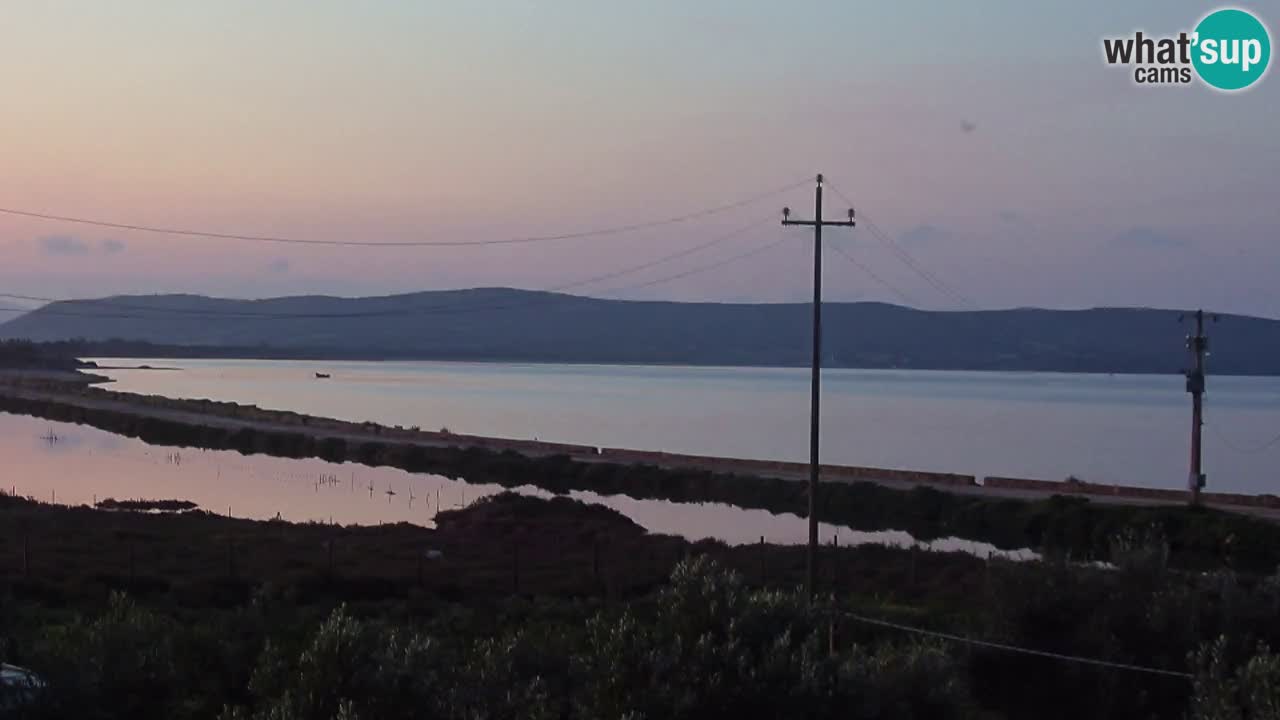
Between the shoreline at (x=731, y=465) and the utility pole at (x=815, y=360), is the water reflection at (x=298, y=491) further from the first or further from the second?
the utility pole at (x=815, y=360)

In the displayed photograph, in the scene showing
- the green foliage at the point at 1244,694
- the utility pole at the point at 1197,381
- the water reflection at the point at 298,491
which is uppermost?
the utility pole at the point at 1197,381

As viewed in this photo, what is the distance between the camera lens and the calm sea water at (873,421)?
70500 millimetres

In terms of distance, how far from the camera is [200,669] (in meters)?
9.26

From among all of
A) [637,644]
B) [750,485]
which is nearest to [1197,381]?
[750,485]

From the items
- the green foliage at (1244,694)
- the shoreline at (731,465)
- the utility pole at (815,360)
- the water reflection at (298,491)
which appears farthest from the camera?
the shoreline at (731,465)

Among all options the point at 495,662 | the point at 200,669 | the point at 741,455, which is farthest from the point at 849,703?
the point at 741,455

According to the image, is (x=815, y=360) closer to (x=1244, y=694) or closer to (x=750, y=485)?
(x=1244, y=694)

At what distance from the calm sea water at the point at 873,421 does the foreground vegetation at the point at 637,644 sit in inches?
1767

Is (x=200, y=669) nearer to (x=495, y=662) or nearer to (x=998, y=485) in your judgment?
(x=495, y=662)

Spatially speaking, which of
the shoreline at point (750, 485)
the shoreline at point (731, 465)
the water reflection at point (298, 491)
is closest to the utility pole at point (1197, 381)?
the shoreline at point (750, 485)

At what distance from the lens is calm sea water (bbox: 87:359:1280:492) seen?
231 feet

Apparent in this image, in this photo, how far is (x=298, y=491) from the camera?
47.8m

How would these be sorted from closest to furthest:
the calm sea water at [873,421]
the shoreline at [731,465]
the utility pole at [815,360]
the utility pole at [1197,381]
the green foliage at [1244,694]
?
the green foliage at [1244,694]
the utility pole at [815,360]
the utility pole at [1197,381]
the shoreline at [731,465]
the calm sea water at [873,421]

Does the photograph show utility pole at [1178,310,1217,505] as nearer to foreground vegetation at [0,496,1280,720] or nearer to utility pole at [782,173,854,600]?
foreground vegetation at [0,496,1280,720]
